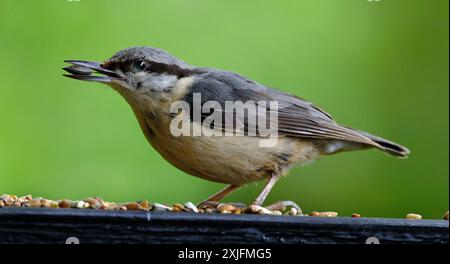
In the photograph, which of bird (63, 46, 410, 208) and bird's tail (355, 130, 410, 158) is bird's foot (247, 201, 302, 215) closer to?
bird (63, 46, 410, 208)

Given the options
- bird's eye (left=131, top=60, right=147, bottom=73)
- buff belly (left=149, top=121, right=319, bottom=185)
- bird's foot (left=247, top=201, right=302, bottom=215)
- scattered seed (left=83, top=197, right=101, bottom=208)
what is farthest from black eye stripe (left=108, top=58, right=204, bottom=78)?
scattered seed (left=83, top=197, right=101, bottom=208)

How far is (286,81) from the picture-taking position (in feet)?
17.4

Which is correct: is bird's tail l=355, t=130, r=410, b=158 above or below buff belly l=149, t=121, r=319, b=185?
above

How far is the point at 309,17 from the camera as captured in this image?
525 centimetres

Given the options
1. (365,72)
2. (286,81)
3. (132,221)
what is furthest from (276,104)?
(132,221)

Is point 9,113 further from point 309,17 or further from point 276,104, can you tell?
point 309,17

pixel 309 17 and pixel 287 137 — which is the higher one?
pixel 309 17

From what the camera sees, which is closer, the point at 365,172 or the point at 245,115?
the point at 245,115

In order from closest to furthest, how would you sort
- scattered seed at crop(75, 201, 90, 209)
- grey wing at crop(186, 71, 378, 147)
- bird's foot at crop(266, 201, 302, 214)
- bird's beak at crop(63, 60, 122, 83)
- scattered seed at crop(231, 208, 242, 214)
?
1. scattered seed at crop(75, 201, 90, 209)
2. scattered seed at crop(231, 208, 242, 214)
3. bird's foot at crop(266, 201, 302, 214)
4. bird's beak at crop(63, 60, 122, 83)
5. grey wing at crop(186, 71, 378, 147)

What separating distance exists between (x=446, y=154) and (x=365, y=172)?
2.11 ft

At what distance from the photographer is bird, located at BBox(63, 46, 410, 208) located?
4.30 metres
